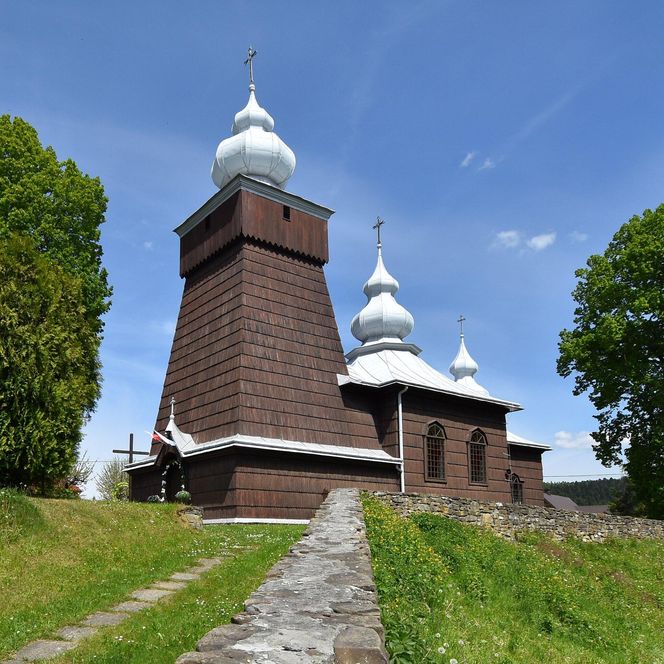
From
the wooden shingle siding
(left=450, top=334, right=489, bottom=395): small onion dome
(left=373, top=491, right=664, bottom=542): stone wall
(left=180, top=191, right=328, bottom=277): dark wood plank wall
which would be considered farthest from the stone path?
(left=450, top=334, right=489, bottom=395): small onion dome

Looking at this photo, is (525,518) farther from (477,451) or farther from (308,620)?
(308,620)

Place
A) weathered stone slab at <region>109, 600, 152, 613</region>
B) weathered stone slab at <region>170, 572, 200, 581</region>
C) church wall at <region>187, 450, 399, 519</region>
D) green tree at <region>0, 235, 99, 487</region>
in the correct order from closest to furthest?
weathered stone slab at <region>109, 600, 152, 613</region>
weathered stone slab at <region>170, 572, 200, 581</region>
green tree at <region>0, 235, 99, 487</region>
church wall at <region>187, 450, 399, 519</region>

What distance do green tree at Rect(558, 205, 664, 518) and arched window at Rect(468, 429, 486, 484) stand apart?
522 centimetres

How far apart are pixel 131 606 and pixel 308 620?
4.16m

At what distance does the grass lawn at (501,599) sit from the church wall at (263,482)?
408 cm

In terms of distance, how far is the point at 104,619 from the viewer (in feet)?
23.4

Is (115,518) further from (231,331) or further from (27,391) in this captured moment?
(231,331)

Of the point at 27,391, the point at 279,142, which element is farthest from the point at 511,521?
the point at 279,142

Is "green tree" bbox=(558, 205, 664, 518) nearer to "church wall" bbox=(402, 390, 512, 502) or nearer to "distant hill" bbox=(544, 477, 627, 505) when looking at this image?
"church wall" bbox=(402, 390, 512, 502)

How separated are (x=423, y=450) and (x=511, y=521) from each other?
211 inches

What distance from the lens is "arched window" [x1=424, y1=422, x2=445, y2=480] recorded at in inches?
915

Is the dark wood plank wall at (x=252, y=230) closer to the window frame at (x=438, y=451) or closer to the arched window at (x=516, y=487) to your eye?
the window frame at (x=438, y=451)

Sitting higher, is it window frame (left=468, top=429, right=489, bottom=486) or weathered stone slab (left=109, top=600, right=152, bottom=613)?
window frame (left=468, top=429, right=489, bottom=486)

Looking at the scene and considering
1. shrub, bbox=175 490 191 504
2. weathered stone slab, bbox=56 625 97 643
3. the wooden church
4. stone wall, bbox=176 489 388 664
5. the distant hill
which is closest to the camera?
stone wall, bbox=176 489 388 664
